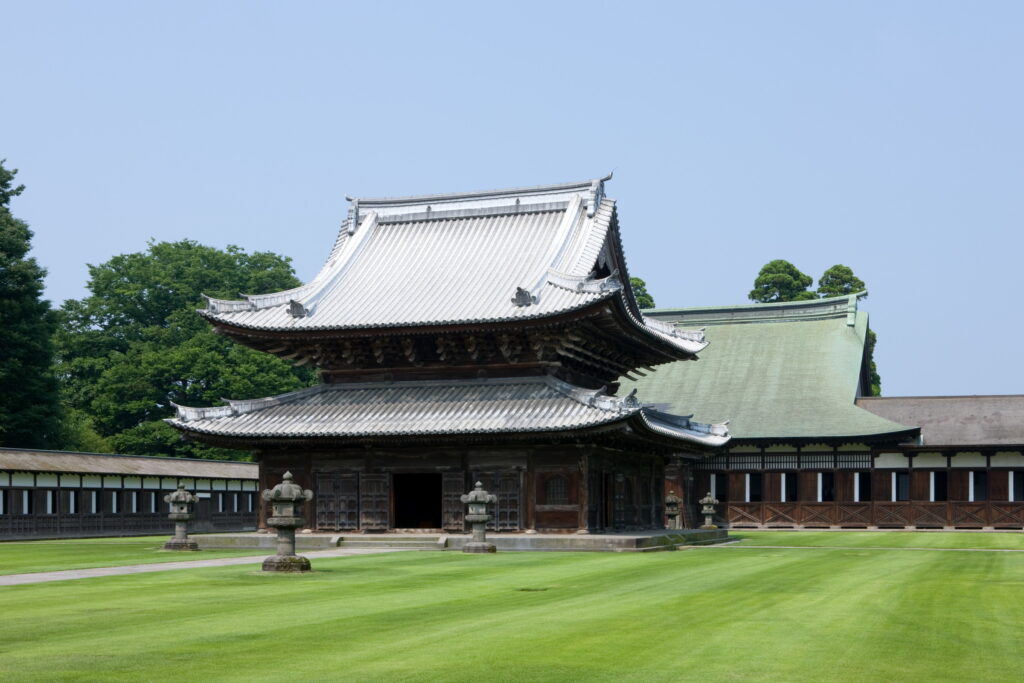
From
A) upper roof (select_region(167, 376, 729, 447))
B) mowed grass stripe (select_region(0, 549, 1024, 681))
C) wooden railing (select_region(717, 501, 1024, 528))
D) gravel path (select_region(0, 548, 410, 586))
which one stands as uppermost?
upper roof (select_region(167, 376, 729, 447))

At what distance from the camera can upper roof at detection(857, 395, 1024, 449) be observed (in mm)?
64625

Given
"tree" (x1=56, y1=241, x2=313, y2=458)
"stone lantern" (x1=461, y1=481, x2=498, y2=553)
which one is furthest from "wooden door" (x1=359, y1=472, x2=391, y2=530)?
"tree" (x1=56, y1=241, x2=313, y2=458)

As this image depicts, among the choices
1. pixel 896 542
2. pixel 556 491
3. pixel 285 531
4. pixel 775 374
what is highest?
pixel 775 374

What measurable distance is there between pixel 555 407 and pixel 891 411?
113ft

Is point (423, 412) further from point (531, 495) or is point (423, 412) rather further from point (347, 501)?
point (531, 495)

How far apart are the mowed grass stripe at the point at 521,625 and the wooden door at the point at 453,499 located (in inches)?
589

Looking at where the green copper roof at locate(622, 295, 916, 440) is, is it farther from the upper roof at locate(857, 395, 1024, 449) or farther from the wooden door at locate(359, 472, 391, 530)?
the wooden door at locate(359, 472, 391, 530)

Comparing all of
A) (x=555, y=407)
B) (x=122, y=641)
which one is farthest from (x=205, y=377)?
Answer: (x=122, y=641)

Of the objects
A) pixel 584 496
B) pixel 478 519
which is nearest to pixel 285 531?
pixel 478 519

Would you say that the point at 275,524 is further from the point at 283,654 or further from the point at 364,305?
the point at 364,305

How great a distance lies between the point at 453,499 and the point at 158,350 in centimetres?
5486

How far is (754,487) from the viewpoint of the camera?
68000 mm

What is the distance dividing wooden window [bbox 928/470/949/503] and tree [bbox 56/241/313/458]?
148 ft

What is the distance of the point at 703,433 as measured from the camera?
54.7 metres
